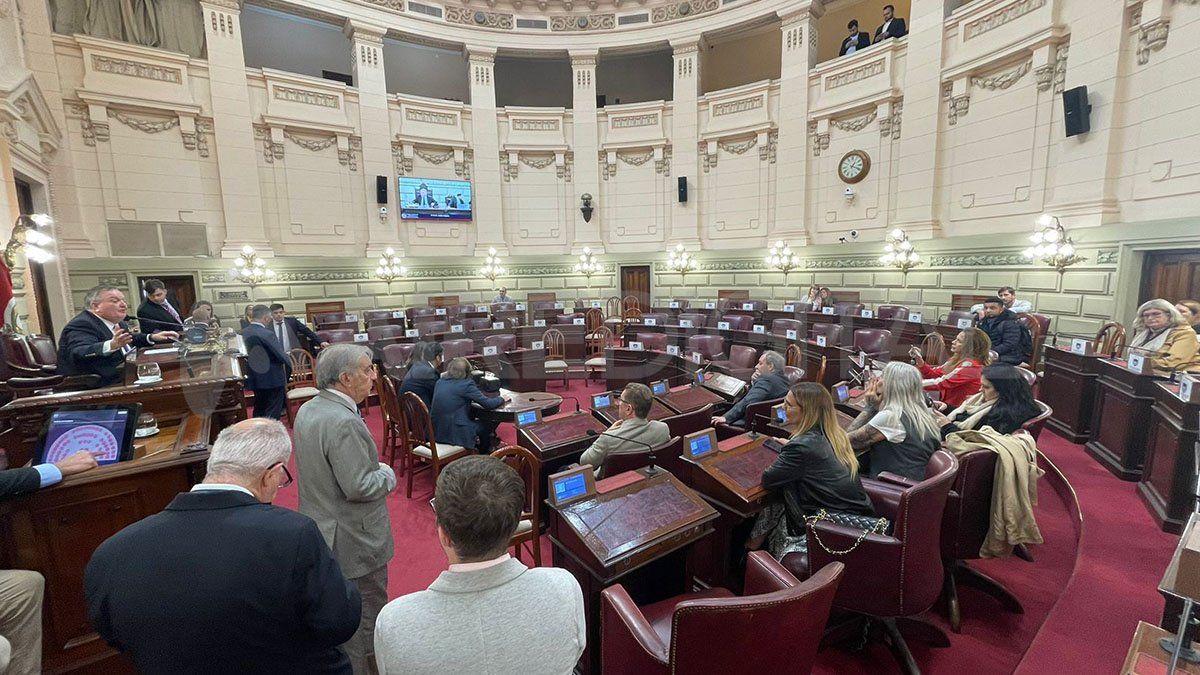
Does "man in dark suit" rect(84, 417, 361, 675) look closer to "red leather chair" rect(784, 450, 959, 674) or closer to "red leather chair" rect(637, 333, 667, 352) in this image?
"red leather chair" rect(784, 450, 959, 674)

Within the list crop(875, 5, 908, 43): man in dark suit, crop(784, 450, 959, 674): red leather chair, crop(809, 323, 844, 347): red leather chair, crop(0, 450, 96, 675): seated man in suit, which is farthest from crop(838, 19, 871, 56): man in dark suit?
crop(0, 450, 96, 675): seated man in suit

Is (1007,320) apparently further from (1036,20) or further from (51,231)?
(51,231)

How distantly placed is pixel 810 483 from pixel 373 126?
13793 millimetres

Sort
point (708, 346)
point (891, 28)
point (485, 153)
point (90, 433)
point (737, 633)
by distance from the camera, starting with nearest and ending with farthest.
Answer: point (737, 633)
point (90, 433)
point (708, 346)
point (891, 28)
point (485, 153)

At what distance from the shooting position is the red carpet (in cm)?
219

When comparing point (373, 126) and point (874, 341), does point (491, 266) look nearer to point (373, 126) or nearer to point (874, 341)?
point (373, 126)

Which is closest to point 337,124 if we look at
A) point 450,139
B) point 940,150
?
point 450,139

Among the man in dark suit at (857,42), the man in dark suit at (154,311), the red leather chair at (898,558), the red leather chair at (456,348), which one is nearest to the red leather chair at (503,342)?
the red leather chair at (456,348)

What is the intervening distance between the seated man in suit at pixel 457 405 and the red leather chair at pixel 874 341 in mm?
5258

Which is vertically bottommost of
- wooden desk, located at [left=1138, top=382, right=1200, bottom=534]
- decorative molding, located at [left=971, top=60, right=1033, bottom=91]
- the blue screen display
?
wooden desk, located at [left=1138, top=382, right=1200, bottom=534]

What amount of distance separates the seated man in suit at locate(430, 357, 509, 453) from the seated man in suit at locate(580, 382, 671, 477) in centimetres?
143

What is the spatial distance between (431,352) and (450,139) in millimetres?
10795

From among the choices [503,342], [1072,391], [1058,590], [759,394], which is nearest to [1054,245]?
[1072,391]

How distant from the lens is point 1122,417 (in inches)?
151
